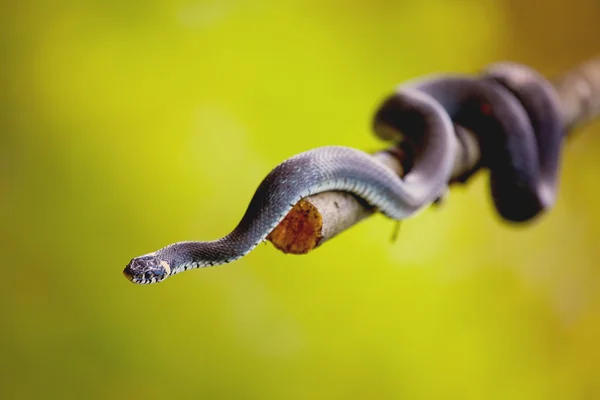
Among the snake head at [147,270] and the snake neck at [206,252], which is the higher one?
the snake neck at [206,252]

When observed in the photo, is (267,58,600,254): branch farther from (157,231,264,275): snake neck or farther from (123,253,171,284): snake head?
(123,253,171,284): snake head

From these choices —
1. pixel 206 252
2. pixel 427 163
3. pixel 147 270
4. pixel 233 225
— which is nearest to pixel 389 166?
pixel 427 163

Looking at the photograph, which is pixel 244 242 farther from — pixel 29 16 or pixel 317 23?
pixel 317 23

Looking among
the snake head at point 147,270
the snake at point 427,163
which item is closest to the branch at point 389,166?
the snake at point 427,163

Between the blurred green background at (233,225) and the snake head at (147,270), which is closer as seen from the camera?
the snake head at (147,270)

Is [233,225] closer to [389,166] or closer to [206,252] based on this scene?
[389,166]

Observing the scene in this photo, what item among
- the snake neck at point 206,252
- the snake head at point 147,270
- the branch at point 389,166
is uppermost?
the branch at point 389,166

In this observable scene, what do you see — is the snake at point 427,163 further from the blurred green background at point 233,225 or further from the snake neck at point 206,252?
the blurred green background at point 233,225
